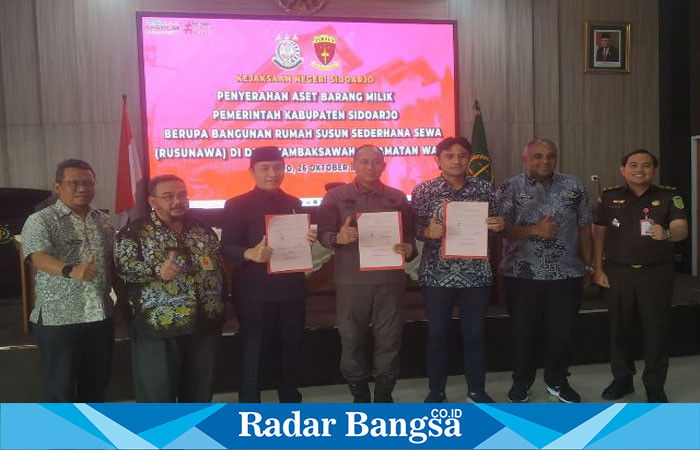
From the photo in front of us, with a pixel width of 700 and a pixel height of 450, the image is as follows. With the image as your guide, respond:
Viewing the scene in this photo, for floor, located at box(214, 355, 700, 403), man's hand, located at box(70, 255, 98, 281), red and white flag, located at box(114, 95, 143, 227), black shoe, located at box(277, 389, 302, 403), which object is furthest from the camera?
red and white flag, located at box(114, 95, 143, 227)

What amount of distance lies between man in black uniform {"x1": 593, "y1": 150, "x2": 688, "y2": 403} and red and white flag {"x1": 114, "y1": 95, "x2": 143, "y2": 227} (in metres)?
3.85

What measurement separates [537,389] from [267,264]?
1.81 meters

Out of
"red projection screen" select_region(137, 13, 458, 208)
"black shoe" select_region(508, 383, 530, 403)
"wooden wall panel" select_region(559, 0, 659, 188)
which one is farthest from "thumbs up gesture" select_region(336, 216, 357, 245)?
"wooden wall panel" select_region(559, 0, 659, 188)

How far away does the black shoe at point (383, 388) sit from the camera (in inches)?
100

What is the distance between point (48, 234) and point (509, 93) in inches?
195

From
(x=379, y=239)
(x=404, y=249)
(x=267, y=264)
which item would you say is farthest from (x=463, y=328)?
(x=267, y=264)

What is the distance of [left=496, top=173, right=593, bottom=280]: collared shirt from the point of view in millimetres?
2688

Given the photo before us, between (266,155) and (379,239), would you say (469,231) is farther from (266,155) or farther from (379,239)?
(266,155)

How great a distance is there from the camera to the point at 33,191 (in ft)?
15.2

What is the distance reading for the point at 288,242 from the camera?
89.2 inches

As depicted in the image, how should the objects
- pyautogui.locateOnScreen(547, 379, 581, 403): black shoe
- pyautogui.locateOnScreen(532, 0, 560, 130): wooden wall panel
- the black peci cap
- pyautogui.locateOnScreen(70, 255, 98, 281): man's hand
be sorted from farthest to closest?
pyautogui.locateOnScreen(532, 0, 560, 130): wooden wall panel → pyautogui.locateOnScreen(547, 379, 581, 403): black shoe → the black peci cap → pyautogui.locateOnScreen(70, 255, 98, 281): man's hand

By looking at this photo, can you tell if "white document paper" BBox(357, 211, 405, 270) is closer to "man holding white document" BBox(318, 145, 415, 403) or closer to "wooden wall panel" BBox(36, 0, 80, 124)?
"man holding white document" BBox(318, 145, 415, 403)

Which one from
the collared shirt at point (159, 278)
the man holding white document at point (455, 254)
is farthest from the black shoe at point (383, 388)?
the collared shirt at point (159, 278)

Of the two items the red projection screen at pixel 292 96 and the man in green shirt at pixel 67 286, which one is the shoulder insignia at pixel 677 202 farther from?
the red projection screen at pixel 292 96
